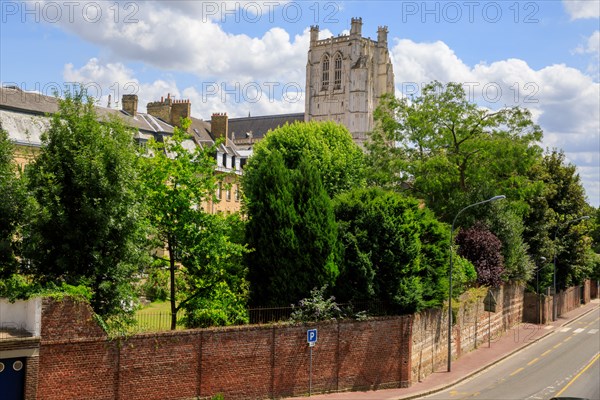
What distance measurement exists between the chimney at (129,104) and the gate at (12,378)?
4453 centimetres

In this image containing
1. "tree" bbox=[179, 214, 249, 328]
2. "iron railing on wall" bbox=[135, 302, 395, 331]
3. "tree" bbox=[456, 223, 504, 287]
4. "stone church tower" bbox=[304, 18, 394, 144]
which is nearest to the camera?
"iron railing on wall" bbox=[135, 302, 395, 331]

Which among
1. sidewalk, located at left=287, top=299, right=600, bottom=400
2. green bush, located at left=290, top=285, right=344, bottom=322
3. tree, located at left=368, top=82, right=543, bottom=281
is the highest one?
tree, located at left=368, top=82, right=543, bottom=281

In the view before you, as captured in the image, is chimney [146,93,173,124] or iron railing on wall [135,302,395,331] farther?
chimney [146,93,173,124]

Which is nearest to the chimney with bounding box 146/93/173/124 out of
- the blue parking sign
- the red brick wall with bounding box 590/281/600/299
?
the blue parking sign

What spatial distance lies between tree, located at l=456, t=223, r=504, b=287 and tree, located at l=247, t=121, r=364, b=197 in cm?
928

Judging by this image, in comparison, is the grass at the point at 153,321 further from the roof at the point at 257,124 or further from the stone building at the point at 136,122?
the roof at the point at 257,124

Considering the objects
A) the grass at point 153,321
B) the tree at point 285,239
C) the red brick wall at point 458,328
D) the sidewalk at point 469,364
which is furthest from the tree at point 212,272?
Result: the red brick wall at point 458,328

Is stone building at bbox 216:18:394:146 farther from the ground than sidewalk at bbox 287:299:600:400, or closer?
farther from the ground

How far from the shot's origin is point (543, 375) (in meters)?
35.8

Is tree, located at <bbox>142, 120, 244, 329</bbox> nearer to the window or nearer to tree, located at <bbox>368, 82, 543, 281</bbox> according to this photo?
tree, located at <bbox>368, 82, 543, 281</bbox>

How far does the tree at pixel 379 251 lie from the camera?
30812 millimetres

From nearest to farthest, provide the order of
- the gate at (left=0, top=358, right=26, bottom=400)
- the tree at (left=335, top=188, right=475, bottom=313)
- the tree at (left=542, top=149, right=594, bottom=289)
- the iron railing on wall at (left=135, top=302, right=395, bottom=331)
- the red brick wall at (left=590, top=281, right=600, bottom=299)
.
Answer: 1. the gate at (left=0, top=358, right=26, bottom=400)
2. the iron railing on wall at (left=135, top=302, right=395, bottom=331)
3. the tree at (left=335, top=188, right=475, bottom=313)
4. the tree at (left=542, top=149, right=594, bottom=289)
5. the red brick wall at (left=590, top=281, right=600, bottom=299)

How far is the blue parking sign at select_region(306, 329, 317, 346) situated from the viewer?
1088 inches

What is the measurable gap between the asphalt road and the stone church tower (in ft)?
332
